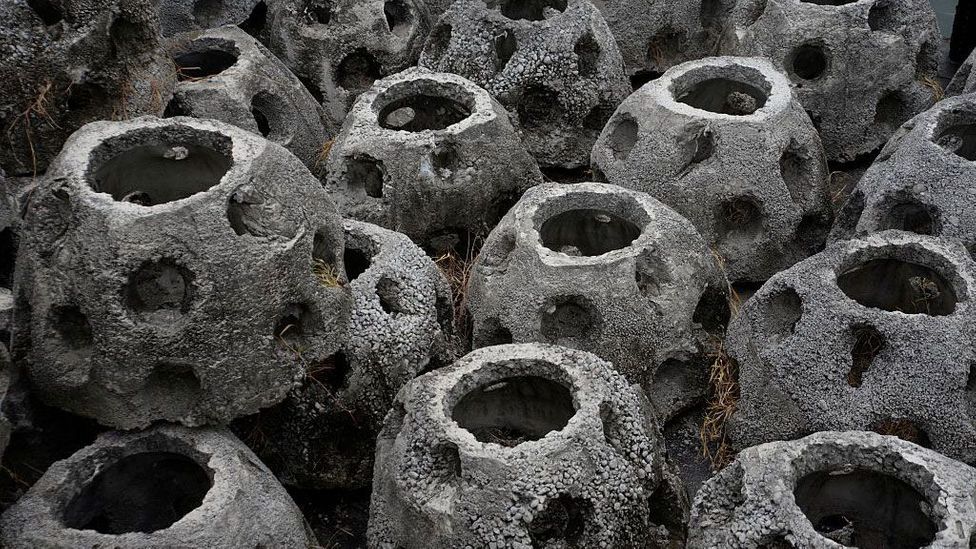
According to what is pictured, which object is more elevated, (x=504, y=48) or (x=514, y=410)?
(x=504, y=48)

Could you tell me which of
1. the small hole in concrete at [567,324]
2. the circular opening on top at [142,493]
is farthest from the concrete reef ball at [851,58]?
the circular opening on top at [142,493]

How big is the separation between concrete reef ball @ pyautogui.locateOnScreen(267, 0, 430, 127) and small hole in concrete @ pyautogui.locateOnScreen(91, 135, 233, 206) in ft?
8.26

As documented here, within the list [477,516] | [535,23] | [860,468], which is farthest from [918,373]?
[535,23]

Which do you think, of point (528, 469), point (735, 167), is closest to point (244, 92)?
point (735, 167)

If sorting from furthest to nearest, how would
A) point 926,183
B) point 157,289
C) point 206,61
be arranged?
point 206,61 → point 926,183 → point 157,289

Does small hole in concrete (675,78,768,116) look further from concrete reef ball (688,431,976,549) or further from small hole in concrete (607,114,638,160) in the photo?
concrete reef ball (688,431,976,549)

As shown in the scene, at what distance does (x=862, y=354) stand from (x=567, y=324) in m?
1.28

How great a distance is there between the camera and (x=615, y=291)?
4582 mm

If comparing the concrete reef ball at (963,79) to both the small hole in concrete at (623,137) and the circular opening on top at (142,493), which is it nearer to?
the small hole in concrete at (623,137)

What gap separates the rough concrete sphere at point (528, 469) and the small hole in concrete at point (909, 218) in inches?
82.1

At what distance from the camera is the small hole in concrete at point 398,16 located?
287 inches

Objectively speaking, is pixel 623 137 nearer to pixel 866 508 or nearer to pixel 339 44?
pixel 339 44

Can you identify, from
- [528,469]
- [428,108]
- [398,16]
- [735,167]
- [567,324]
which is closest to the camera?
[528,469]

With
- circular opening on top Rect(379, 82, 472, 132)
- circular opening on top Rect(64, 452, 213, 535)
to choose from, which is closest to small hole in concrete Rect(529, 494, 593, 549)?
circular opening on top Rect(64, 452, 213, 535)
